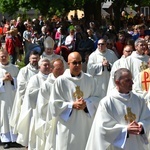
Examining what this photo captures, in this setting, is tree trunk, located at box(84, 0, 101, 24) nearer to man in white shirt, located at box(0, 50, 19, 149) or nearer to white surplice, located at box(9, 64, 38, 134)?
man in white shirt, located at box(0, 50, 19, 149)

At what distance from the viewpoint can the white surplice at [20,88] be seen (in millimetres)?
9758

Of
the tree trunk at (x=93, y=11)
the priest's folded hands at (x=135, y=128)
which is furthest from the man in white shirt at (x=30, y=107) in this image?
the tree trunk at (x=93, y=11)

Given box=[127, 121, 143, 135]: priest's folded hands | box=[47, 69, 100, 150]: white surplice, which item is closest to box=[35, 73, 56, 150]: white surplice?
box=[47, 69, 100, 150]: white surplice

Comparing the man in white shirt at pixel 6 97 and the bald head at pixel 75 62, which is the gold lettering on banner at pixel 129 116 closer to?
the bald head at pixel 75 62

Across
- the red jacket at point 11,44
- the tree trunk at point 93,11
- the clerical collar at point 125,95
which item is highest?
the tree trunk at point 93,11

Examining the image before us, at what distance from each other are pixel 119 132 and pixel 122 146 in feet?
0.54

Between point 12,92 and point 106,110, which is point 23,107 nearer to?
point 12,92

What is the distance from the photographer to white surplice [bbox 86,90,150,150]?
20.1 ft

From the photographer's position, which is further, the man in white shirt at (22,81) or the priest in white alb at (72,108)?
the man in white shirt at (22,81)

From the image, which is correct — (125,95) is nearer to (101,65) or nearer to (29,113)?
(29,113)

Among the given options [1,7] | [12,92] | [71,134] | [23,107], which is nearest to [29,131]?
[23,107]

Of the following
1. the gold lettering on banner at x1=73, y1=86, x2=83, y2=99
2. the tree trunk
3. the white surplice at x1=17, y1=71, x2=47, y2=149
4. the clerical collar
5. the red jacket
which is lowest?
the white surplice at x1=17, y1=71, x2=47, y2=149

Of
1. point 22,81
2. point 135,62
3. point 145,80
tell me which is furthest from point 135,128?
point 135,62

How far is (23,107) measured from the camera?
966 cm
